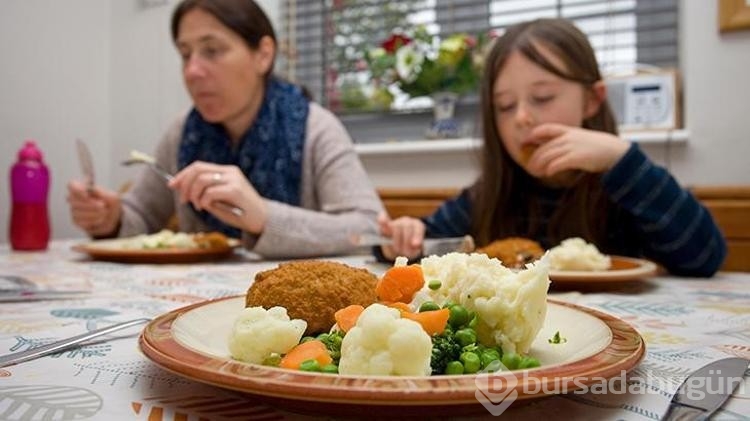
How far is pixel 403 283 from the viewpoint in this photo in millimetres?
486

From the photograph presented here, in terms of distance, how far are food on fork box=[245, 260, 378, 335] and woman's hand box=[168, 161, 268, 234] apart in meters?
0.77

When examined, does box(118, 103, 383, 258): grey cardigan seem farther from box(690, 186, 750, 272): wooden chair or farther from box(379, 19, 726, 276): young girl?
box(690, 186, 750, 272): wooden chair

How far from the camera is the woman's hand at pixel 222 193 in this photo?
1246 mm

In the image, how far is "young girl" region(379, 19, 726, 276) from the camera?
43.0 inches

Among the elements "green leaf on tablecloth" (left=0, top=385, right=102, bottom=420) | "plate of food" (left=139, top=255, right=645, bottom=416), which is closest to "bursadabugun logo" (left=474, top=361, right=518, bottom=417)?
"plate of food" (left=139, top=255, right=645, bottom=416)

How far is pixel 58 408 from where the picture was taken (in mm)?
362

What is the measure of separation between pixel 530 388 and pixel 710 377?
18 centimetres

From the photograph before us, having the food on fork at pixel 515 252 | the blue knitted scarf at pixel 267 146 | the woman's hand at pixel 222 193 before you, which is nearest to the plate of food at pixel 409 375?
the food on fork at pixel 515 252

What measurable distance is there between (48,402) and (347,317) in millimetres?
192

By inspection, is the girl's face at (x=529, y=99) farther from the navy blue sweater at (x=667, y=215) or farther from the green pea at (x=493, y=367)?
the green pea at (x=493, y=367)

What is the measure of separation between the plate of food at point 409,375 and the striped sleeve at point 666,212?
70 centimetres

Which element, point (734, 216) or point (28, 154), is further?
point (734, 216)

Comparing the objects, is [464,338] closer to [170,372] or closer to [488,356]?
[488,356]

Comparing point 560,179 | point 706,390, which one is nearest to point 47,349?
point 706,390
